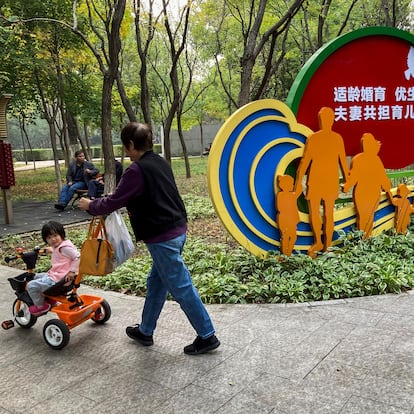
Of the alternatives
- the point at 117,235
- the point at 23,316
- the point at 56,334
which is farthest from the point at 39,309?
the point at 117,235

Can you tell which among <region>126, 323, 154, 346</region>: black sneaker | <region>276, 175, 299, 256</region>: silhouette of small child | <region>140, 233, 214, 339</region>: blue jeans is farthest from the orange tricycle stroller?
<region>276, 175, 299, 256</region>: silhouette of small child

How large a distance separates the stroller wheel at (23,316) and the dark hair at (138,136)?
69.8 inches

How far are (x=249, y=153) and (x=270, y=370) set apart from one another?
2.68m

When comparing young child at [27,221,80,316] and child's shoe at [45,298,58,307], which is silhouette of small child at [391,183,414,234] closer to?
young child at [27,221,80,316]

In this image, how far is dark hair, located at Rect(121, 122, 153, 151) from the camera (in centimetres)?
308

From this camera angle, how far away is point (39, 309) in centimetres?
375

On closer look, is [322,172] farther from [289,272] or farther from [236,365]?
[236,365]

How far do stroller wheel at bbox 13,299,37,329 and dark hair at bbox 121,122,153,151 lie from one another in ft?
5.82

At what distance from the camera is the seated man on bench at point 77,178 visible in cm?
1038

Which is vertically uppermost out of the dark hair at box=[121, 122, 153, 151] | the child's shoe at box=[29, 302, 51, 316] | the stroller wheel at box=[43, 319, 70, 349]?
the dark hair at box=[121, 122, 153, 151]

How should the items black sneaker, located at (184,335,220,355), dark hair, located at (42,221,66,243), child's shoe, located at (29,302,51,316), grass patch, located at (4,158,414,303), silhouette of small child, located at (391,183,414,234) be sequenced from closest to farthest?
black sneaker, located at (184,335,220,355), dark hair, located at (42,221,66,243), child's shoe, located at (29,302,51,316), grass patch, located at (4,158,414,303), silhouette of small child, located at (391,183,414,234)

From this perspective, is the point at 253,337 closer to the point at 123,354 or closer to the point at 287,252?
the point at 123,354

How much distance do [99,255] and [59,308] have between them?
62 centimetres

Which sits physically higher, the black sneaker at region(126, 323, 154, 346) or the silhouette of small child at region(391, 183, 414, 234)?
the silhouette of small child at region(391, 183, 414, 234)
